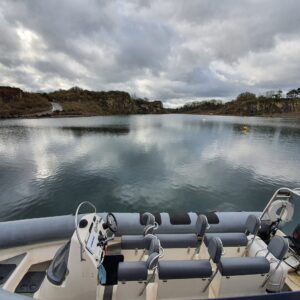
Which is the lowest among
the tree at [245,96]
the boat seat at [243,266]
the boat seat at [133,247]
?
the boat seat at [133,247]

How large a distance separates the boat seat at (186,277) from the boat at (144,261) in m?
0.01

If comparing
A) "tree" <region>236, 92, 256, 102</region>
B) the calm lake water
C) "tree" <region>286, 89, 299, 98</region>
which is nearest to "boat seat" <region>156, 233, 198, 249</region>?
the calm lake water

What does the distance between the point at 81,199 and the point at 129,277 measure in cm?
812

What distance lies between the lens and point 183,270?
11.5ft

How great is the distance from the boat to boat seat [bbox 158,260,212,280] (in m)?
0.01

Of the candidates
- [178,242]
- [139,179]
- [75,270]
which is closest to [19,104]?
[139,179]

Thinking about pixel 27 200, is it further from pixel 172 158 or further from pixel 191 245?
pixel 172 158

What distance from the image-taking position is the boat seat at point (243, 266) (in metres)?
3.60

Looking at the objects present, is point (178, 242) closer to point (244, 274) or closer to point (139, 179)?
point (244, 274)

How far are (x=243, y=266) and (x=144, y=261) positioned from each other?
165 cm

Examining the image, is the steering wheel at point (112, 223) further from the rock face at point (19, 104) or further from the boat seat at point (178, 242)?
the rock face at point (19, 104)

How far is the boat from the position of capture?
338 centimetres

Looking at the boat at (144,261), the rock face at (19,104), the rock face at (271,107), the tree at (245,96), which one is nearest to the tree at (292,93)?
the rock face at (271,107)

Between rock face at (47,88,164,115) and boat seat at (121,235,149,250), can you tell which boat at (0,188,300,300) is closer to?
boat seat at (121,235,149,250)
